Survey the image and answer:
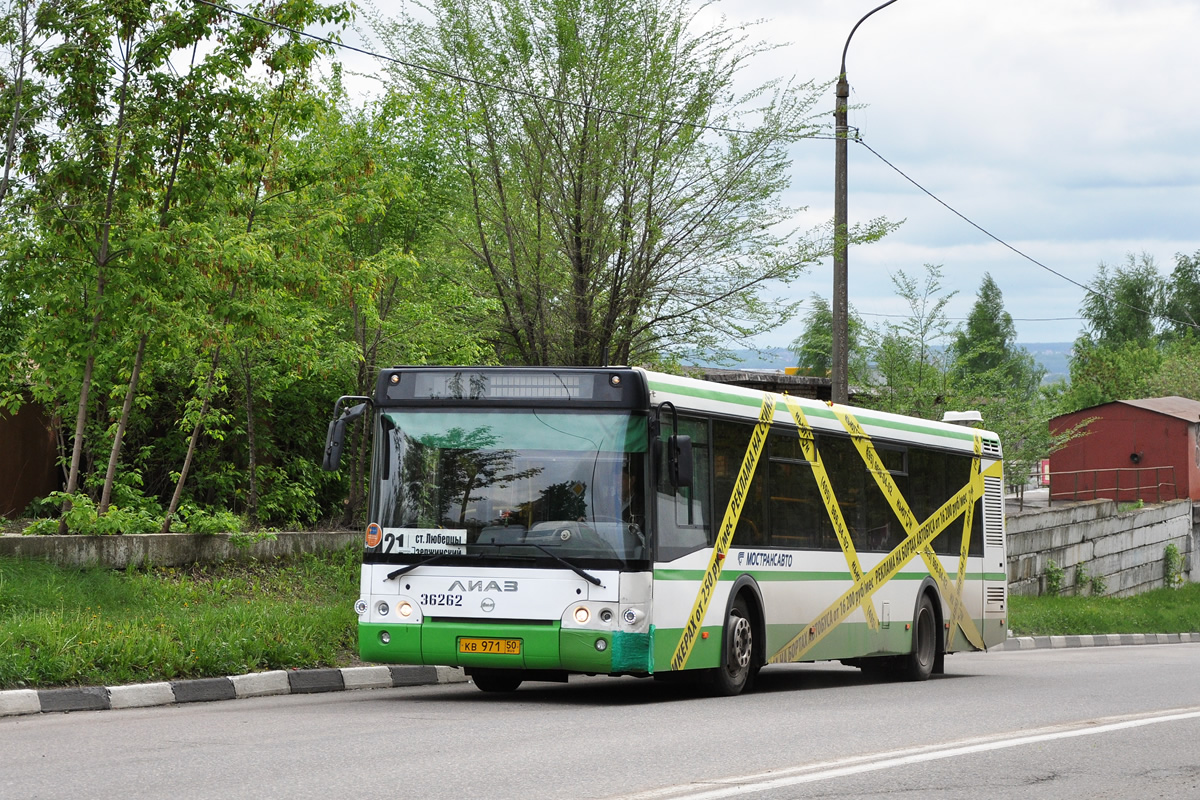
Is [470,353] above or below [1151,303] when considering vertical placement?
below

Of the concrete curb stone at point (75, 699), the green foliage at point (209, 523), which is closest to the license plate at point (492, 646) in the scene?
the concrete curb stone at point (75, 699)

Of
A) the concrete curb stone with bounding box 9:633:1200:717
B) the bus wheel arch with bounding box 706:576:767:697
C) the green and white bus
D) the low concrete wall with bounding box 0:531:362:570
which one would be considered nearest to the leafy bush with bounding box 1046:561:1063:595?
the low concrete wall with bounding box 0:531:362:570

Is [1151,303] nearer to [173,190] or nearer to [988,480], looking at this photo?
[988,480]

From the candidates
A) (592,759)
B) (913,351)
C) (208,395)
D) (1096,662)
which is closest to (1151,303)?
(913,351)

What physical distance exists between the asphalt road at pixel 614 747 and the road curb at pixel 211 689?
0.66 ft

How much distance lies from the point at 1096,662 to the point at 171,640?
45.2 feet

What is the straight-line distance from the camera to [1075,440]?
54.0 metres

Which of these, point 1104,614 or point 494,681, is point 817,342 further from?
point 494,681

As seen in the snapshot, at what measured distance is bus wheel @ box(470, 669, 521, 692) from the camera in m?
12.9

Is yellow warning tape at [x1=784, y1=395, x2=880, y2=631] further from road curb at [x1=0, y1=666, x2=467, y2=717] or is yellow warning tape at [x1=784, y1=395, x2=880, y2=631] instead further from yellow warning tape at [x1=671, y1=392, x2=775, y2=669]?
road curb at [x1=0, y1=666, x2=467, y2=717]

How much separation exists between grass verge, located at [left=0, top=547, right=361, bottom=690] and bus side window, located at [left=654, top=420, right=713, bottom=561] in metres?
3.70

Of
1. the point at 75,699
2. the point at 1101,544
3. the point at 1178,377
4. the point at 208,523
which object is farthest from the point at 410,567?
the point at 1178,377

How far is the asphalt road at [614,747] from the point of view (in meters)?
6.98

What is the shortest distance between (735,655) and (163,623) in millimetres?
4954
